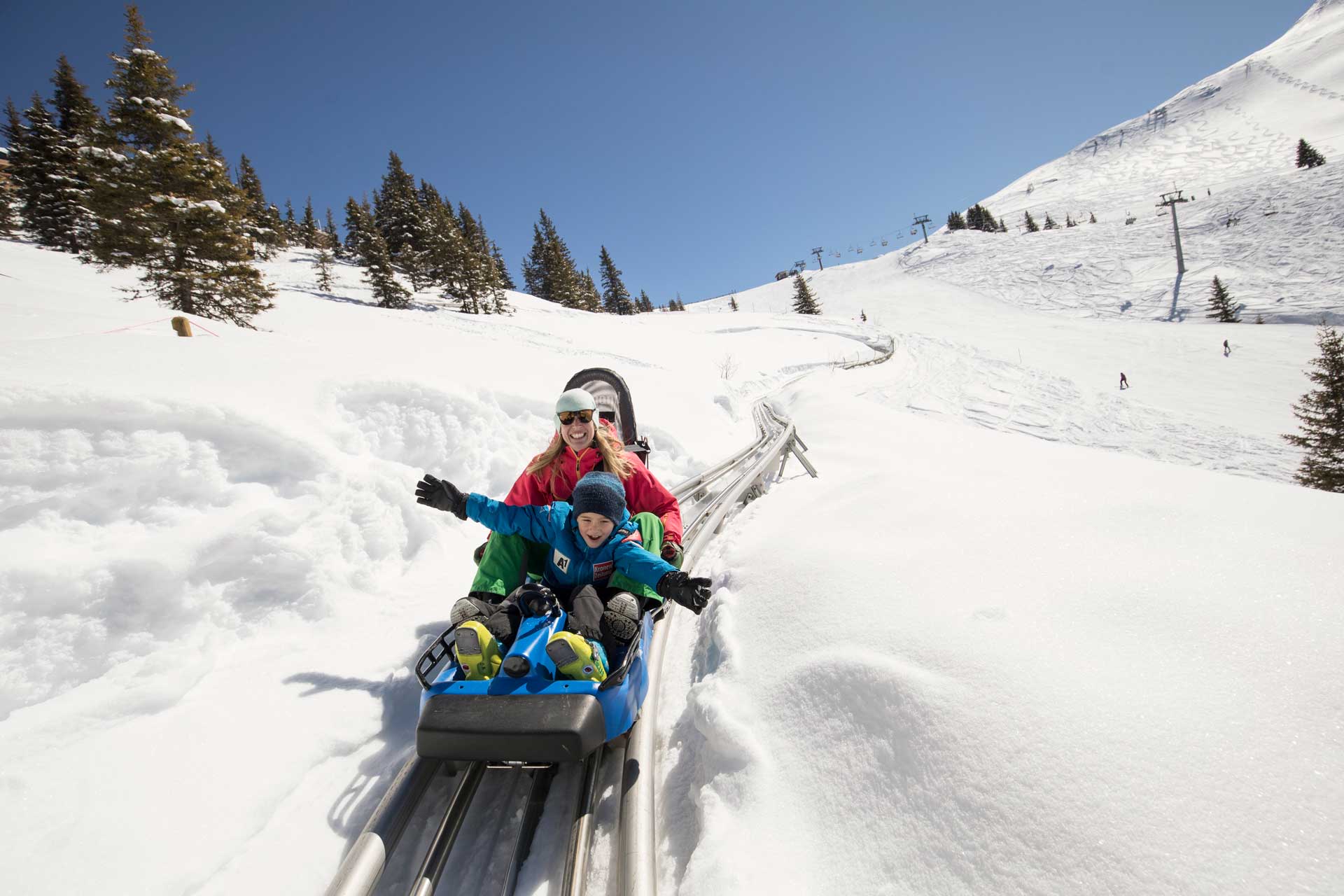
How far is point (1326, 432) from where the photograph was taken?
692 inches

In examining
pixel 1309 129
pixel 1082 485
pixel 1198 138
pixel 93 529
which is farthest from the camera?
pixel 1198 138

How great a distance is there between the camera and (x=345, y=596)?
404 centimetres

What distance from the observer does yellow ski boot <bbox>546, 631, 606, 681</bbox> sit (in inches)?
97.7

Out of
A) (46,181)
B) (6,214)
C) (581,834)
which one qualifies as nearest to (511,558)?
(581,834)

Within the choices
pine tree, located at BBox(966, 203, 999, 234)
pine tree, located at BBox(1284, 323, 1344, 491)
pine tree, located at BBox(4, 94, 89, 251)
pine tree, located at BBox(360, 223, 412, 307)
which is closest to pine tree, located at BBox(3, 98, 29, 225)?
pine tree, located at BBox(4, 94, 89, 251)

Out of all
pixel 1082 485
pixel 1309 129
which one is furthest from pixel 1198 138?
pixel 1082 485

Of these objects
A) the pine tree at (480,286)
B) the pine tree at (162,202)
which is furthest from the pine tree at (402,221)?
the pine tree at (162,202)

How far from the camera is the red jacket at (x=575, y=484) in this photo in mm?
4238

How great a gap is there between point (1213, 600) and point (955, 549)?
1311 millimetres

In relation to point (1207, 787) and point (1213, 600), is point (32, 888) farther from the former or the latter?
point (1213, 600)

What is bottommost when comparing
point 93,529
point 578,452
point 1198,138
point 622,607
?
point 622,607

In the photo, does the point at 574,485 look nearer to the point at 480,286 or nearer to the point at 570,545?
the point at 570,545

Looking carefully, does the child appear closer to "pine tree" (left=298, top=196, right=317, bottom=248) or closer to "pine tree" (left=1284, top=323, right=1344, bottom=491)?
"pine tree" (left=1284, top=323, right=1344, bottom=491)

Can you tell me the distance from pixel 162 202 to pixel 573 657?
1827cm
